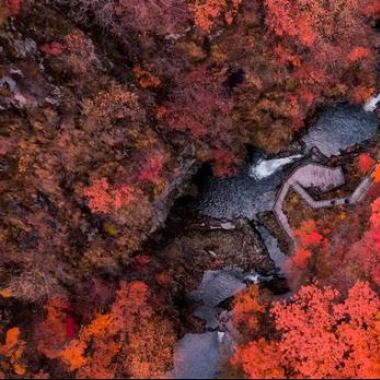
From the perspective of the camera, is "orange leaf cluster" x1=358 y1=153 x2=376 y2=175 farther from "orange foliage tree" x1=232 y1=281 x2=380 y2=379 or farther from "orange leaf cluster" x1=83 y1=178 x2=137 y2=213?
"orange leaf cluster" x1=83 y1=178 x2=137 y2=213

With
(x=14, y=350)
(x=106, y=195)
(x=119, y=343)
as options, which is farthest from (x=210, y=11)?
(x=14, y=350)

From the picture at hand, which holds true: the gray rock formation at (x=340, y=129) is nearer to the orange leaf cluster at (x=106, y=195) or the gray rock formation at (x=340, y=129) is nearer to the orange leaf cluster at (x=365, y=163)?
the orange leaf cluster at (x=365, y=163)

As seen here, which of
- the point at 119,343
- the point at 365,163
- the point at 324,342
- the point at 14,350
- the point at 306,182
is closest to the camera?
the point at 324,342

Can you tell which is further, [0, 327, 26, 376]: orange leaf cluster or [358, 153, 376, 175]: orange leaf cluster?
[358, 153, 376, 175]: orange leaf cluster

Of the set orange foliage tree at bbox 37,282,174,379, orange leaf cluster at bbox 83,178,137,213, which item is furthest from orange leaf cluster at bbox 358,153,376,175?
orange foliage tree at bbox 37,282,174,379

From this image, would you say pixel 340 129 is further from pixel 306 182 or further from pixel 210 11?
pixel 210 11

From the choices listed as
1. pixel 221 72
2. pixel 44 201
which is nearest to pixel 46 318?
pixel 44 201

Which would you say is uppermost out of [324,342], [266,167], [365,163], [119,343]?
[365,163]

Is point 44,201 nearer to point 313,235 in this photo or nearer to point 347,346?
point 313,235
